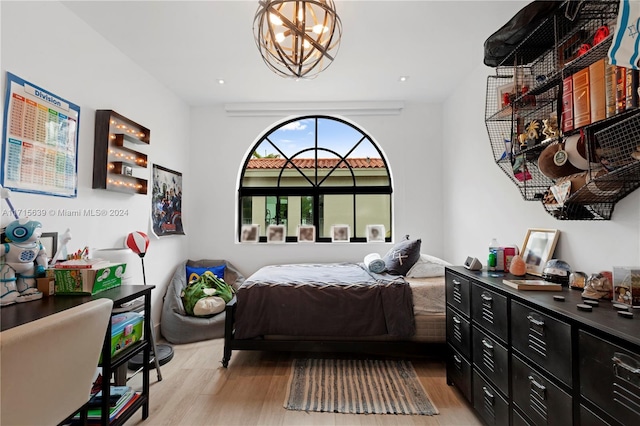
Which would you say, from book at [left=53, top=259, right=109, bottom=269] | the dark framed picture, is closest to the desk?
book at [left=53, top=259, right=109, bottom=269]

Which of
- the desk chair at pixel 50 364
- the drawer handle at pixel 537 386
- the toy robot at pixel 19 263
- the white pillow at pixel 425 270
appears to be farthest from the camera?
the white pillow at pixel 425 270

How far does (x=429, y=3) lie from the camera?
6.84 ft

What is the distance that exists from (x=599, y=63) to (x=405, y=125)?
9.14 feet

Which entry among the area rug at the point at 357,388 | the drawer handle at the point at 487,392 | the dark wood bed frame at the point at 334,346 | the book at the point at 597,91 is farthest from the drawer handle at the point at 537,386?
the dark wood bed frame at the point at 334,346

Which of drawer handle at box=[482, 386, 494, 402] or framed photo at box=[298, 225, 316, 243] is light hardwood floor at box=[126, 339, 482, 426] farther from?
framed photo at box=[298, 225, 316, 243]

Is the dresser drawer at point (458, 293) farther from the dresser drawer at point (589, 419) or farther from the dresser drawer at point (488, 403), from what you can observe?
the dresser drawer at point (589, 419)

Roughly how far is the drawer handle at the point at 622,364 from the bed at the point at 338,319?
1.62m

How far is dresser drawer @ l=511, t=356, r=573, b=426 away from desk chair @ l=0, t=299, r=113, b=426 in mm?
1810

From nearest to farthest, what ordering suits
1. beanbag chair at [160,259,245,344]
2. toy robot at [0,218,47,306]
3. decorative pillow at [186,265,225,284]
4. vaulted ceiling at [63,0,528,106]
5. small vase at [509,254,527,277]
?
1. toy robot at [0,218,47,306]
2. small vase at [509,254,527,277]
3. vaulted ceiling at [63,0,528,106]
4. beanbag chair at [160,259,245,344]
5. decorative pillow at [186,265,225,284]

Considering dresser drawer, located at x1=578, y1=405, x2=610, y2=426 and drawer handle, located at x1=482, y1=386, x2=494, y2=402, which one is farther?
drawer handle, located at x1=482, y1=386, x2=494, y2=402

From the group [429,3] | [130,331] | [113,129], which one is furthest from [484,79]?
[130,331]

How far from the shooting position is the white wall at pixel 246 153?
396 centimetres

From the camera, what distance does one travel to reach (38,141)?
1.86 meters

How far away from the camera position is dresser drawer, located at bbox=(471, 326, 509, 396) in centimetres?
154
